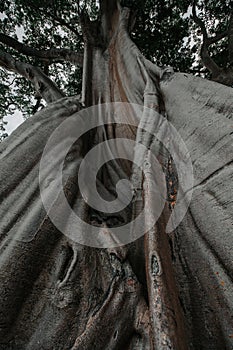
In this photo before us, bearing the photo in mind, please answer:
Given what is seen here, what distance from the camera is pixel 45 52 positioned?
3.34 meters

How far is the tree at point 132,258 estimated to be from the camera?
2.45 ft

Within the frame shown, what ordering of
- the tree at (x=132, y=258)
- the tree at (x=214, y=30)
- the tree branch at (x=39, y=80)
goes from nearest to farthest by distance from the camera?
the tree at (x=132, y=258)
the tree branch at (x=39, y=80)
the tree at (x=214, y=30)

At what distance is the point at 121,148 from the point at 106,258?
39.8 inches

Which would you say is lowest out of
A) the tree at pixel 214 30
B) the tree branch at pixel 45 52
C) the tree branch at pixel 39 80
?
the tree branch at pixel 39 80

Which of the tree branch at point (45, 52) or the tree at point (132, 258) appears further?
the tree branch at point (45, 52)

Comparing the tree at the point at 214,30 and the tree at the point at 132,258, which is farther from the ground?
the tree at the point at 214,30

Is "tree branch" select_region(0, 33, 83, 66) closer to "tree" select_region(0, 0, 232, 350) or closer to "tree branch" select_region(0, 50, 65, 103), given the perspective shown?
"tree branch" select_region(0, 50, 65, 103)

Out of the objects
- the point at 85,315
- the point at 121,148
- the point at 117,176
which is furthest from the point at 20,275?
the point at 121,148

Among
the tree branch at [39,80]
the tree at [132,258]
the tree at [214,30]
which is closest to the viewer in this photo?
the tree at [132,258]

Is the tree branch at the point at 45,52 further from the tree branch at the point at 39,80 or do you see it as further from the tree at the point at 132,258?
the tree at the point at 132,258

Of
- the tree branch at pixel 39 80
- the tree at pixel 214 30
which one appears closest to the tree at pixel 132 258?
the tree branch at pixel 39 80

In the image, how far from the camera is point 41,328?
785 millimetres

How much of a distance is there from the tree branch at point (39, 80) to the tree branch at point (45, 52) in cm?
34

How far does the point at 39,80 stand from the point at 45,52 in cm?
104
